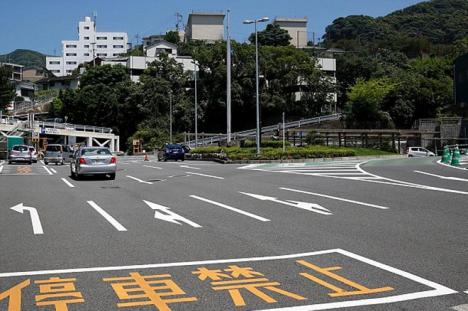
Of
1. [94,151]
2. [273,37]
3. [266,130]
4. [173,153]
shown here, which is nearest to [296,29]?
[273,37]

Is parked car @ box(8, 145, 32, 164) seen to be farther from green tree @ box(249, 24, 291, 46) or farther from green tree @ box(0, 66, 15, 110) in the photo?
green tree @ box(249, 24, 291, 46)

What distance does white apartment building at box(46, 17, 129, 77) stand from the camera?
476ft

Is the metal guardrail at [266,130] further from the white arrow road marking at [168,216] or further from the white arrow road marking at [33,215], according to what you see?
the white arrow road marking at [168,216]

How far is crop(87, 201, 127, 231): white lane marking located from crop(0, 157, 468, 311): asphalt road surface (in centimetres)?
4

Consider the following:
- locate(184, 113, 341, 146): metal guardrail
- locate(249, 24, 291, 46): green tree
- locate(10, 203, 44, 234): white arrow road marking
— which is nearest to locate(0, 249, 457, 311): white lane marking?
locate(10, 203, 44, 234): white arrow road marking

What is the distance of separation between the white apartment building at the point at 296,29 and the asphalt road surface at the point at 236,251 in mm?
106653

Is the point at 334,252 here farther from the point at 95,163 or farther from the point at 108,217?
the point at 95,163

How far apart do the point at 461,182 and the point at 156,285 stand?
1613cm

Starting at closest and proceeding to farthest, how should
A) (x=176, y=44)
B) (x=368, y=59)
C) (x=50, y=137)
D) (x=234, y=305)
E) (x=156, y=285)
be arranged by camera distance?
(x=234, y=305)
(x=156, y=285)
(x=50, y=137)
(x=368, y=59)
(x=176, y=44)

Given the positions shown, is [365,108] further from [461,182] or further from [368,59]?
[461,182]

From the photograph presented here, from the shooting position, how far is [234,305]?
5.76 m

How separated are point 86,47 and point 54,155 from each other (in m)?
108

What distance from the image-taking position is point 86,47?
14575 cm

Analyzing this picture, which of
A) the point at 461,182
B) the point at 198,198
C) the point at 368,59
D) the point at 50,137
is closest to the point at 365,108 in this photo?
the point at 368,59
